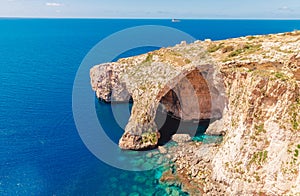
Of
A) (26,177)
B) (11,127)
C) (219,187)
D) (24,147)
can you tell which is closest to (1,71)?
(11,127)

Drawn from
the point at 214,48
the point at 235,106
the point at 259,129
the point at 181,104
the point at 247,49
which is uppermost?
the point at 247,49

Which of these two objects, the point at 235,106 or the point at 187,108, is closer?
the point at 235,106

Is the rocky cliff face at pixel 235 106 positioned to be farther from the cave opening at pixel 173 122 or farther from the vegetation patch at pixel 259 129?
the cave opening at pixel 173 122

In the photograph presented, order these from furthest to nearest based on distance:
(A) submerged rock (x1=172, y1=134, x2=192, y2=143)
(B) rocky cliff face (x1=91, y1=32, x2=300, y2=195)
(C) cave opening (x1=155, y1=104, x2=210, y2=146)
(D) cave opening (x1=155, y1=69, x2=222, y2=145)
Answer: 1. (C) cave opening (x1=155, y1=104, x2=210, y2=146)
2. (D) cave opening (x1=155, y1=69, x2=222, y2=145)
3. (A) submerged rock (x1=172, y1=134, x2=192, y2=143)
4. (B) rocky cliff face (x1=91, y1=32, x2=300, y2=195)

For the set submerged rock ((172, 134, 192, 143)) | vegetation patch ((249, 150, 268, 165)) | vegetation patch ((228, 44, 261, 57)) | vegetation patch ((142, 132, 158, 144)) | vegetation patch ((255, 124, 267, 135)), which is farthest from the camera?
submerged rock ((172, 134, 192, 143))

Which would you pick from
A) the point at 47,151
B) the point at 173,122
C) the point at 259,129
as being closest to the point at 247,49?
the point at 259,129

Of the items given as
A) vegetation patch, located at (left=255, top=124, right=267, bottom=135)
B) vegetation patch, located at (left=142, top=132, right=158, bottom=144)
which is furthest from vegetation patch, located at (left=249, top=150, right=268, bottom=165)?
vegetation patch, located at (left=142, top=132, right=158, bottom=144)

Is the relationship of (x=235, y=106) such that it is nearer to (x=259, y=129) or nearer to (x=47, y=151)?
(x=259, y=129)

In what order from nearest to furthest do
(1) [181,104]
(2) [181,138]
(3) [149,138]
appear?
1. (3) [149,138]
2. (2) [181,138]
3. (1) [181,104]

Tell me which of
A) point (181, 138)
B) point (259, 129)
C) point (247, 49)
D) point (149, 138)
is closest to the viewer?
point (259, 129)

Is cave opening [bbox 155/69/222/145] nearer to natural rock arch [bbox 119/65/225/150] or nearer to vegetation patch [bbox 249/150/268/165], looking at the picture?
natural rock arch [bbox 119/65/225/150]
